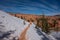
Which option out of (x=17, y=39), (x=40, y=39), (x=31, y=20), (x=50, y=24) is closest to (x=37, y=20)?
(x=31, y=20)

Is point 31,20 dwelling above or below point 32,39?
above

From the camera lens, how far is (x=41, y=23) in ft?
49.1

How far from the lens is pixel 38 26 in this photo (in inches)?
573

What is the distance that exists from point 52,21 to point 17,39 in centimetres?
709

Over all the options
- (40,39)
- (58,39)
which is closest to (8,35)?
(40,39)

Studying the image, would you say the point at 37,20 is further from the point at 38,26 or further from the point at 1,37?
the point at 1,37

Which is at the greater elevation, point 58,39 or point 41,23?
point 41,23

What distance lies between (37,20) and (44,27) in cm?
110

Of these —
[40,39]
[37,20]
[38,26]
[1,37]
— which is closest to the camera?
[1,37]

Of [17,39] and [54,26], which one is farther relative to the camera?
[54,26]

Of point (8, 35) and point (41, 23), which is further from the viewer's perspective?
point (41, 23)

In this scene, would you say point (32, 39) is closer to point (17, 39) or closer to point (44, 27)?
point (17, 39)

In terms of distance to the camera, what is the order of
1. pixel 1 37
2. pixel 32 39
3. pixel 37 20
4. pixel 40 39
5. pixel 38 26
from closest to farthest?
pixel 1 37 → pixel 32 39 → pixel 40 39 → pixel 37 20 → pixel 38 26

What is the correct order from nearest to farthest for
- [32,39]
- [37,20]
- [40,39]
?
[32,39]
[40,39]
[37,20]
